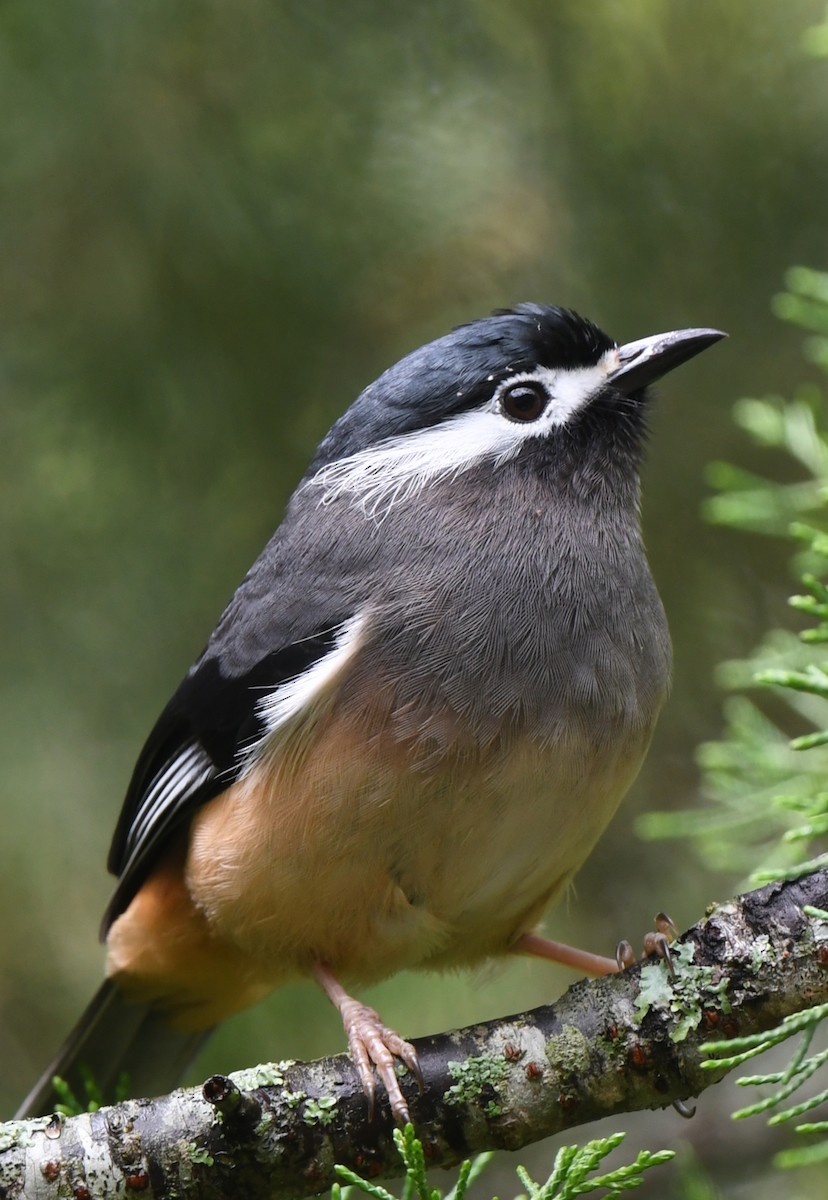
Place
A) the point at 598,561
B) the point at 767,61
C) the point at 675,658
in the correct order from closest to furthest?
the point at 598,561 < the point at 767,61 < the point at 675,658

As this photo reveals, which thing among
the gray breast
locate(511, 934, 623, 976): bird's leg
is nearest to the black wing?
the gray breast

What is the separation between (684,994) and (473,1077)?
56cm

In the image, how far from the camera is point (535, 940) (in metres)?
4.48

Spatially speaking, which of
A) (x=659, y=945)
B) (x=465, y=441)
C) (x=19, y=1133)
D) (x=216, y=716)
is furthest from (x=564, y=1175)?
(x=465, y=441)

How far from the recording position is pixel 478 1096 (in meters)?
3.16

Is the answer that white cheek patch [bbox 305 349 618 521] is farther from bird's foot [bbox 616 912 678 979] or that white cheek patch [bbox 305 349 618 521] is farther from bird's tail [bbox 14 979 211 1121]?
bird's tail [bbox 14 979 211 1121]

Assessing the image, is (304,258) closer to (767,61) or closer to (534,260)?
(534,260)

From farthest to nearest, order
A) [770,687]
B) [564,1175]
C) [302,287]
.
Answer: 1. [302,287]
2. [770,687]
3. [564,1175]

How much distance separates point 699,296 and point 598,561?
214cm

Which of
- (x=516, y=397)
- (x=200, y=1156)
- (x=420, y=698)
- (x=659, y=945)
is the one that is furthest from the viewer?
(x=516, y=397)

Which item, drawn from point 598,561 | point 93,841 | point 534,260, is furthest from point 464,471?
point 93,841

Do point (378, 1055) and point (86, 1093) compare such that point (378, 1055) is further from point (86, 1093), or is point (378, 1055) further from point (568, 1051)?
point (86, 1093)

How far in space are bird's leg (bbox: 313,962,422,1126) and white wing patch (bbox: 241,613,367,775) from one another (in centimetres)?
83

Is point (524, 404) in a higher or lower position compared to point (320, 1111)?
higher
